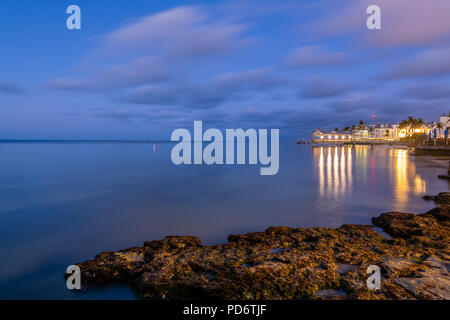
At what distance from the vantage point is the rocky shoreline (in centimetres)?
629

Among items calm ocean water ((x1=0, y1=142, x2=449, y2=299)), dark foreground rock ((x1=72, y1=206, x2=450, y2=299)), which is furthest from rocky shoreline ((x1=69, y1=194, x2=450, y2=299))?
calm ocean water ((x1=0, y1=142, x2=449, y2=299))

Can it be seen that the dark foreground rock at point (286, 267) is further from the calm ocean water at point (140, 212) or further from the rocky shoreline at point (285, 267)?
the calm ocean water at point (140, 212)

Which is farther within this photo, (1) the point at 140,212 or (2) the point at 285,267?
(1) the point at 140,212

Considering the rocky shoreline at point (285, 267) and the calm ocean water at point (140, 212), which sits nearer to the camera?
the rocky shoreline at point (285, 267)

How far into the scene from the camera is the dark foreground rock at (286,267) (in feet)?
20.6

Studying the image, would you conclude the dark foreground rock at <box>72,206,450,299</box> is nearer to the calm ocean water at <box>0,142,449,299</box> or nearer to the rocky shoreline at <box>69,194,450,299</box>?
the rocky shoreline at <box>69,194,450,299</box>

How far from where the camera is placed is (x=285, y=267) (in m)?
7.02

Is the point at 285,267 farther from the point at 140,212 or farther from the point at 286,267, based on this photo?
the point at 140,212

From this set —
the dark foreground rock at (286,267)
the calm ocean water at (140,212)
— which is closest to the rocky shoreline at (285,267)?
the dark foreground rock at (286,267)

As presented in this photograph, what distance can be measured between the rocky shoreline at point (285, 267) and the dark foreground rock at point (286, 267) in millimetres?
18

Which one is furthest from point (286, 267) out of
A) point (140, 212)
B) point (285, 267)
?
point (140, 212)

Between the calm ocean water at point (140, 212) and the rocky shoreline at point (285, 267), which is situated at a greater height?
the rocky shoreline at point (285, 267)

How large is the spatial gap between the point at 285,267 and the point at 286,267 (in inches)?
1.0
